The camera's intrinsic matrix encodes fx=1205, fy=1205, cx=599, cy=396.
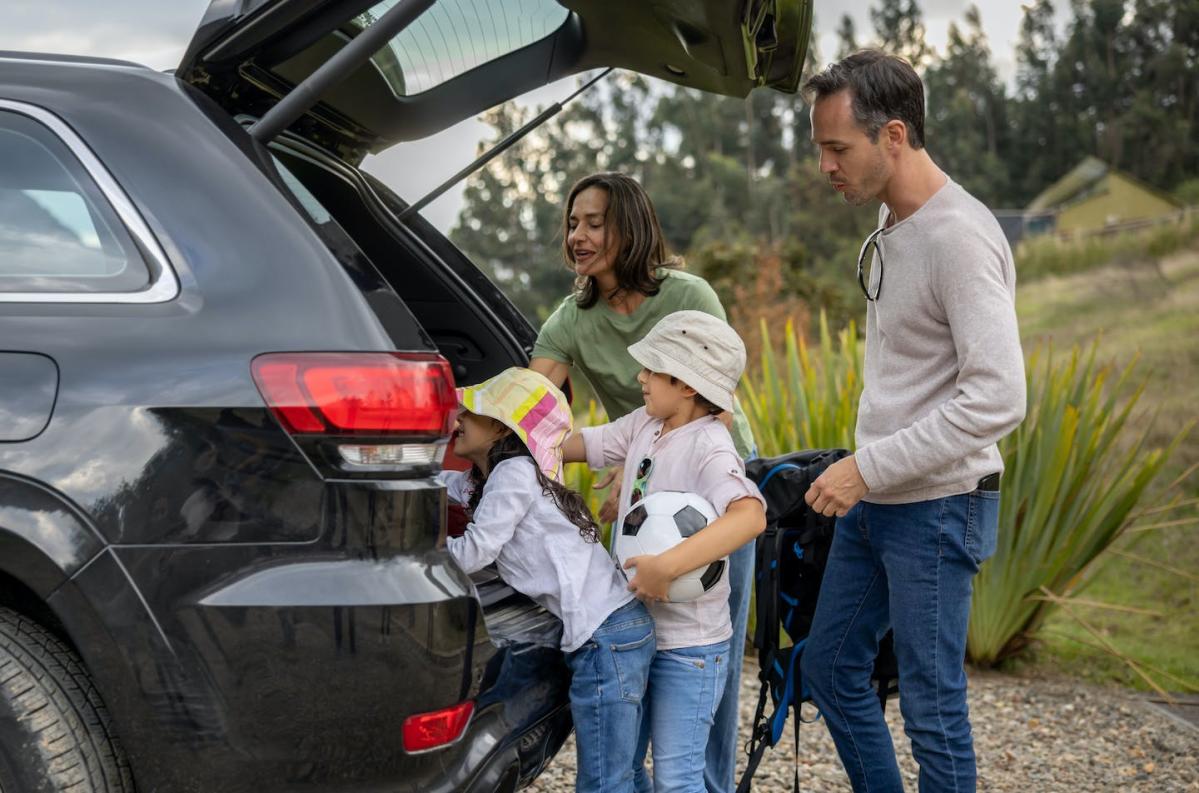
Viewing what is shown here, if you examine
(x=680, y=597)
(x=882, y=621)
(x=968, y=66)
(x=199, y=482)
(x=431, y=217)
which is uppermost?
(x=968, y=66)

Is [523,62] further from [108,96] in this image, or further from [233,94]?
[108,96]

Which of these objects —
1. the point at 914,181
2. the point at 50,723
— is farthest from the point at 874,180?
the point at 50,723

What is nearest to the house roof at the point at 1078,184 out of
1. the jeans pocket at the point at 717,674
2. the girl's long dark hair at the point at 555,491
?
the jeans pocket at the point at 717,674

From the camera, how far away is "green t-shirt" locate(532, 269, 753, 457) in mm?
3150

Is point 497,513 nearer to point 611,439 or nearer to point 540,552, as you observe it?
point 540,552

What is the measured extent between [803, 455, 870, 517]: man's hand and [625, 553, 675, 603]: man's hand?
0.40 m

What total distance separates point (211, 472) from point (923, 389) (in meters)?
1.55

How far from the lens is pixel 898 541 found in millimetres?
2742

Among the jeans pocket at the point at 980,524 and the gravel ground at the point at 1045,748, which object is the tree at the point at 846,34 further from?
the jeans pocket at the point at 980,524

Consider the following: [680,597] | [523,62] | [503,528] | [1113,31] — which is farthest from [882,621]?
[1113,31]

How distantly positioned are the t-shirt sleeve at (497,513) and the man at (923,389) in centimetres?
63

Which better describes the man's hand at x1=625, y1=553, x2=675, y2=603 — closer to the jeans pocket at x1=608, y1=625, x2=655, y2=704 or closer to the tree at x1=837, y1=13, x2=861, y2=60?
the jeans pocket at x1=608, y1=625, x2=655, y2=704

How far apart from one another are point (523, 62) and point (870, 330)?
1.10 metres

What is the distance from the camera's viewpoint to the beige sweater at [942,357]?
98.0 inches
